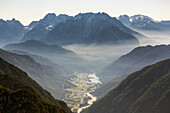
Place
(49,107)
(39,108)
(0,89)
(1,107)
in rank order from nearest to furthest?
(1,107) → (0,89) → (39,108) → (49,107)

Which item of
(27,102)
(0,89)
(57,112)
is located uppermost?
(0,89)

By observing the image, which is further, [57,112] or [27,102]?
[57,112]

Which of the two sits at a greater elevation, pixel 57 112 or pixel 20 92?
pixel 20 92

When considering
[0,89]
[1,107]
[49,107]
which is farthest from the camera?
[49,107]

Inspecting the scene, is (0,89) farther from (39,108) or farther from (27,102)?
(39,108)

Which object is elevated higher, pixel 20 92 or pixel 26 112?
pixel 20 92

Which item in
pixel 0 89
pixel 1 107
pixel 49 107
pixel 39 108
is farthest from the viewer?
pixel 49 107

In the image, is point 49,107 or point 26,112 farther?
point 49,107

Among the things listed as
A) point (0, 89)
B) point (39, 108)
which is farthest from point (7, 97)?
point (39, 108)

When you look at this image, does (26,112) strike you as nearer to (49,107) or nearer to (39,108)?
(39,108)
